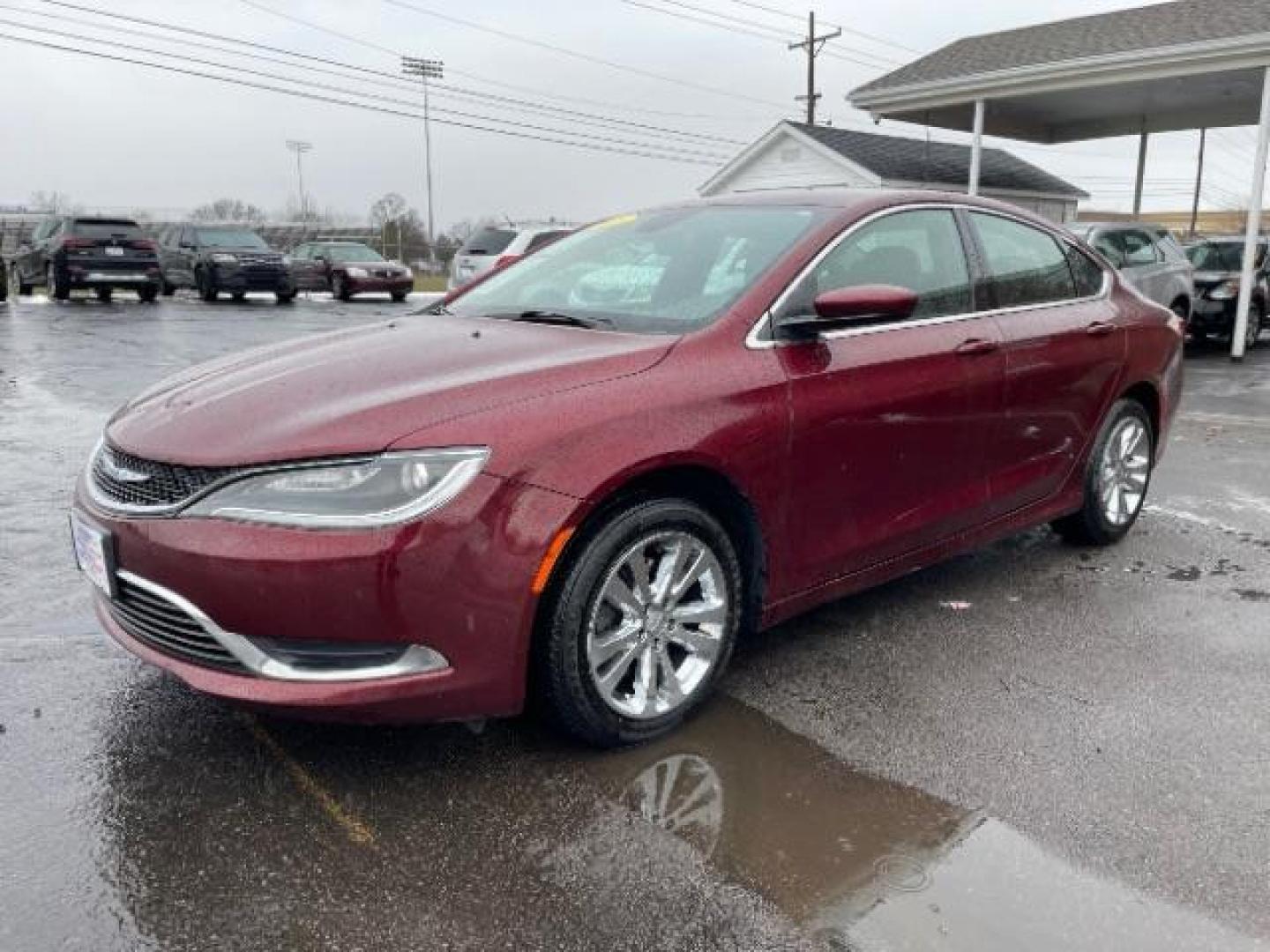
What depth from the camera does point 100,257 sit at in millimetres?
20109

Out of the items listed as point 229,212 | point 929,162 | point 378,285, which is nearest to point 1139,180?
point 929,162

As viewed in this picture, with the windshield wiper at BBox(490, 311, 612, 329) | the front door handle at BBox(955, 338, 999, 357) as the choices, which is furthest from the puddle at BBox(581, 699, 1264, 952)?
the front door handle at BBox(955, 338, 999, 357)

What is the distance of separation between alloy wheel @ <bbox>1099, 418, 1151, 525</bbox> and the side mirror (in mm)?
2032

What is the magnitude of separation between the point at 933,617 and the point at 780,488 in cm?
127

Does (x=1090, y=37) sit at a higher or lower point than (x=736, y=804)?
higher

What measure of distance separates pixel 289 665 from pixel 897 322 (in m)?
2.32

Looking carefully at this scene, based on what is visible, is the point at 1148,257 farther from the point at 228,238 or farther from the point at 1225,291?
the point at 228,238

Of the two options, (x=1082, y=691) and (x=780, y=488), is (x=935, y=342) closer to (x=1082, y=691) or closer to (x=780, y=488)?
(x=780, y=488)

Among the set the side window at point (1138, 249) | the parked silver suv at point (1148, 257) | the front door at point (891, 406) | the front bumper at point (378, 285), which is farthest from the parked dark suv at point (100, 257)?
the front door at point (891, 406)

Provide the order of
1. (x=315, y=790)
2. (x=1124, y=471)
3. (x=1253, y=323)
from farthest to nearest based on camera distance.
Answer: (x=1253, y=323)
(x=1124, y=471)
(x=315, y=790)

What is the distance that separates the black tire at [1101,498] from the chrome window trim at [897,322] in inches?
22.2

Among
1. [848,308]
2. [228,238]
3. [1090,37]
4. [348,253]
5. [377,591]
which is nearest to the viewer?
[377,591]

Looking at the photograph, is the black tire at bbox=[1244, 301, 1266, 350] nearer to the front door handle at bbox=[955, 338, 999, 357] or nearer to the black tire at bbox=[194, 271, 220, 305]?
the front door handle at bbox=[955, 338, 999, 357]

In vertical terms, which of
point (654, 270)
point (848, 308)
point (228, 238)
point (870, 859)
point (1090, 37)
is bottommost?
point (870, 859)
